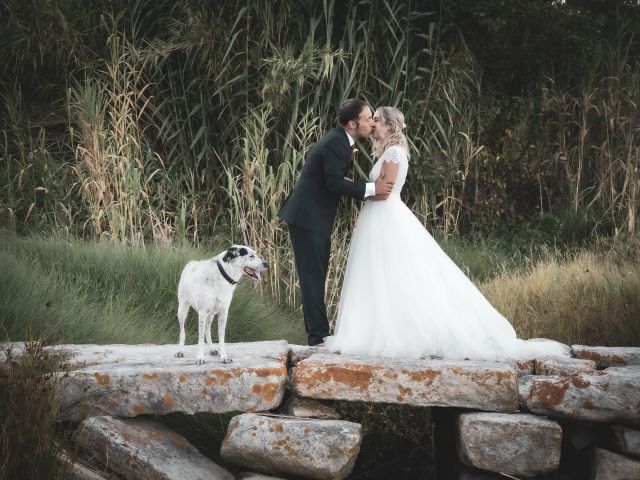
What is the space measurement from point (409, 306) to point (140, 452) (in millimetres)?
1856

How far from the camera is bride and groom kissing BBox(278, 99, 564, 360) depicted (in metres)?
4.92

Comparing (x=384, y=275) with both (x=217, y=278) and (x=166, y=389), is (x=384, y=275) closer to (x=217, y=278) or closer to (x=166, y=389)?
(x=217, y=278)

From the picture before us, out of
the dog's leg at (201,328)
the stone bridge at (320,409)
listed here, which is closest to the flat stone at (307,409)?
the stone bridge at (320,409)

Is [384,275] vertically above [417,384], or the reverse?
[384,275]

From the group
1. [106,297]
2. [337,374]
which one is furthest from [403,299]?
[106,297]

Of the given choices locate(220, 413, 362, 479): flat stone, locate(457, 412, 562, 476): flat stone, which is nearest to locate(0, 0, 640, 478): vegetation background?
locate(220, 413, 362, 479): flat stone

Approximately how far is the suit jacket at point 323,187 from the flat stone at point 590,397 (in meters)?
Answer: 1.74

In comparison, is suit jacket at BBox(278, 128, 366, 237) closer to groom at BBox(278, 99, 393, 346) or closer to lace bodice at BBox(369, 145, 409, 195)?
groom at BBox(278, 99, 393, 346)

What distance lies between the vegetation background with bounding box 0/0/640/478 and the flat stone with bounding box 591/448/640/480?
1.82 metres

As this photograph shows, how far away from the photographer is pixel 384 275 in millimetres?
5180

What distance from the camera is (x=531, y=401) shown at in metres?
4.32

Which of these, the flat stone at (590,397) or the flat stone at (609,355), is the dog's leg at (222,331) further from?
the flat stone at (609,355)

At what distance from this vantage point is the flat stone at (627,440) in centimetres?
418

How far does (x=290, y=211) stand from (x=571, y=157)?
518cm
